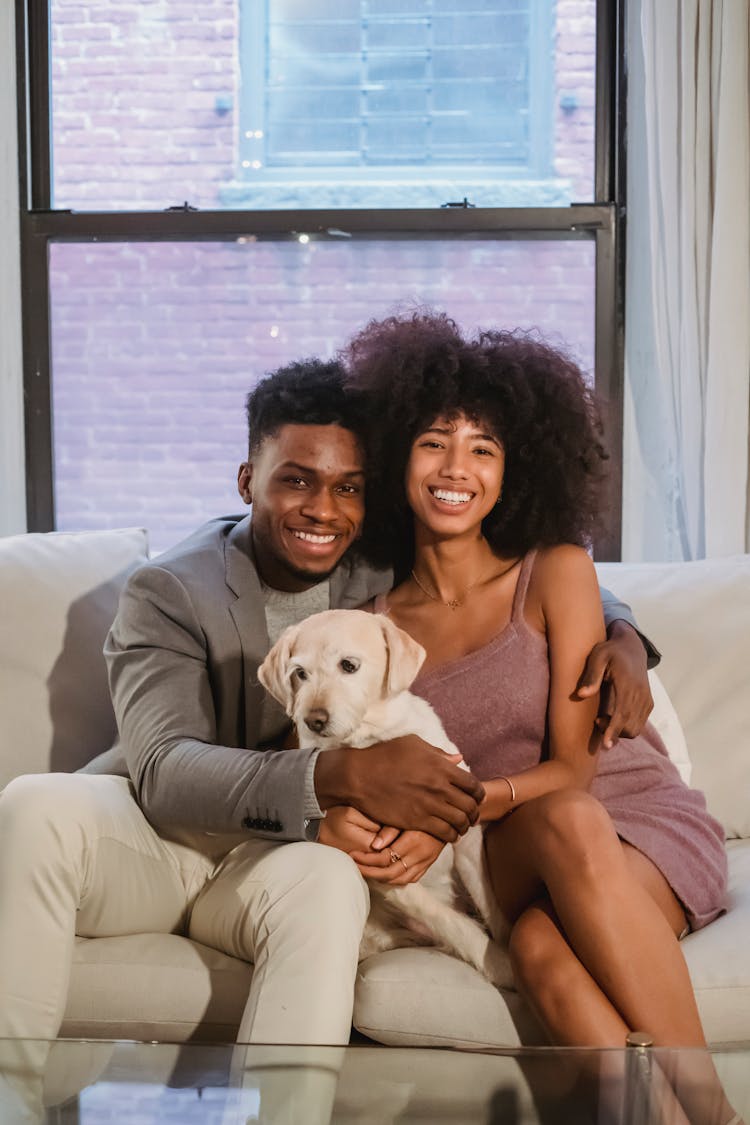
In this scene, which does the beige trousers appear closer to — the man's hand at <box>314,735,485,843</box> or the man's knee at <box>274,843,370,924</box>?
the man's knee at <box>274,843,370,924</box>

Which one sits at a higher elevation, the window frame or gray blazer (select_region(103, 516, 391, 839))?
the window frame

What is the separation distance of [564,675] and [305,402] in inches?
29.6

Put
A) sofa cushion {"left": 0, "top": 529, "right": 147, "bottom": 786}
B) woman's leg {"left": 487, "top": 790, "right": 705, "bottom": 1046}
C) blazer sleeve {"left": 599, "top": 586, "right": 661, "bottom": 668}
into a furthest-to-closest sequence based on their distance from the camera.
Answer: sofa cushion {"left": 0, "top": 529, "right": 147, "bottom": 786} → blazer sleeve {"left": 599, "top": 586, "right": 661, "bottom": 668} → woman's leg {"left": 487, "top": 790, "right": 705, "bottom": 1046}

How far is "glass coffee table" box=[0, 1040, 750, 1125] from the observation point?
1.50 meters

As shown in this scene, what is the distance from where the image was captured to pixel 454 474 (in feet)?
7.42

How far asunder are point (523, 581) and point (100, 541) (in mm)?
1154

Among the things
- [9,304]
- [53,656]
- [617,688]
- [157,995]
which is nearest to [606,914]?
[617,688]

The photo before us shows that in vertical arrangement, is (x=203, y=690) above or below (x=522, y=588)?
below

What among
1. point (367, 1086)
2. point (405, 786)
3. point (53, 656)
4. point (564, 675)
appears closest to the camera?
point (367, 1086)

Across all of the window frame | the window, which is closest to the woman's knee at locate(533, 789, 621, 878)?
the window frame

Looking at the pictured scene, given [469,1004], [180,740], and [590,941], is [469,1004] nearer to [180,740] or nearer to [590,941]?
[590,941]

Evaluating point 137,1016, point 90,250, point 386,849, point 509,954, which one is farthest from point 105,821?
point 90,250

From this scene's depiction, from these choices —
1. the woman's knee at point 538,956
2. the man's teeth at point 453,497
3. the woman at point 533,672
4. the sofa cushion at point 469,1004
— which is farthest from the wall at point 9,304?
the woman's knee at point 538,956

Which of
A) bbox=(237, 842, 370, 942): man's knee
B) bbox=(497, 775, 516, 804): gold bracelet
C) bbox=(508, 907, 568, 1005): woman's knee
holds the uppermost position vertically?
bbox=(497, 775, 516, 804): gold bracelet
